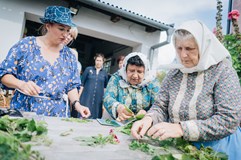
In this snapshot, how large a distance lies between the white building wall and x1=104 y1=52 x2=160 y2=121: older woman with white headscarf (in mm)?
4142

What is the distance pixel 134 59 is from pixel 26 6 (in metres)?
4.49

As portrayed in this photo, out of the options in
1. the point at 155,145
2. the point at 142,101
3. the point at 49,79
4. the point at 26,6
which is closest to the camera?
the point at 155,145

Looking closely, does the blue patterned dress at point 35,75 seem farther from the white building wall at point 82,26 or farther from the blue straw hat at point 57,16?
the white building wall at point 82,26

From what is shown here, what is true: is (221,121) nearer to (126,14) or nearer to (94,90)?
(94,90)

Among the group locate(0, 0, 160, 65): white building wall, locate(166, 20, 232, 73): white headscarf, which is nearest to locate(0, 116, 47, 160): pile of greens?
locate(166, 20, 232, 73): white headscarf

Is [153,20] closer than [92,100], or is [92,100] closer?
[92,100]

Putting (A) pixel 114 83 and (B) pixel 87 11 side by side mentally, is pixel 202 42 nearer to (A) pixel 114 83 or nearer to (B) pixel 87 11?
(A) pixel 114 83

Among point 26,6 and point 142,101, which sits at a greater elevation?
point 26,6

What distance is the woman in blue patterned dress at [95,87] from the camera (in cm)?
514

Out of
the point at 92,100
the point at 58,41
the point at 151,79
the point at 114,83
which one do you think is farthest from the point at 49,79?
the point at 92,100

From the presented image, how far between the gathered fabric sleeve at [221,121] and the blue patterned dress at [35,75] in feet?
3.99

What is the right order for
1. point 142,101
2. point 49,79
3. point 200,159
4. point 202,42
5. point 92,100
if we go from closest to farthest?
1. point 200,159
2. point 202,42
3. point 49,79
4. point 142,101
5. point 92,100

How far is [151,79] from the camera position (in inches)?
104

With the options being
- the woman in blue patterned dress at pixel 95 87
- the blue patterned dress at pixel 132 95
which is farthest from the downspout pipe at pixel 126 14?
the blue patterned dress at pixel 132 95
